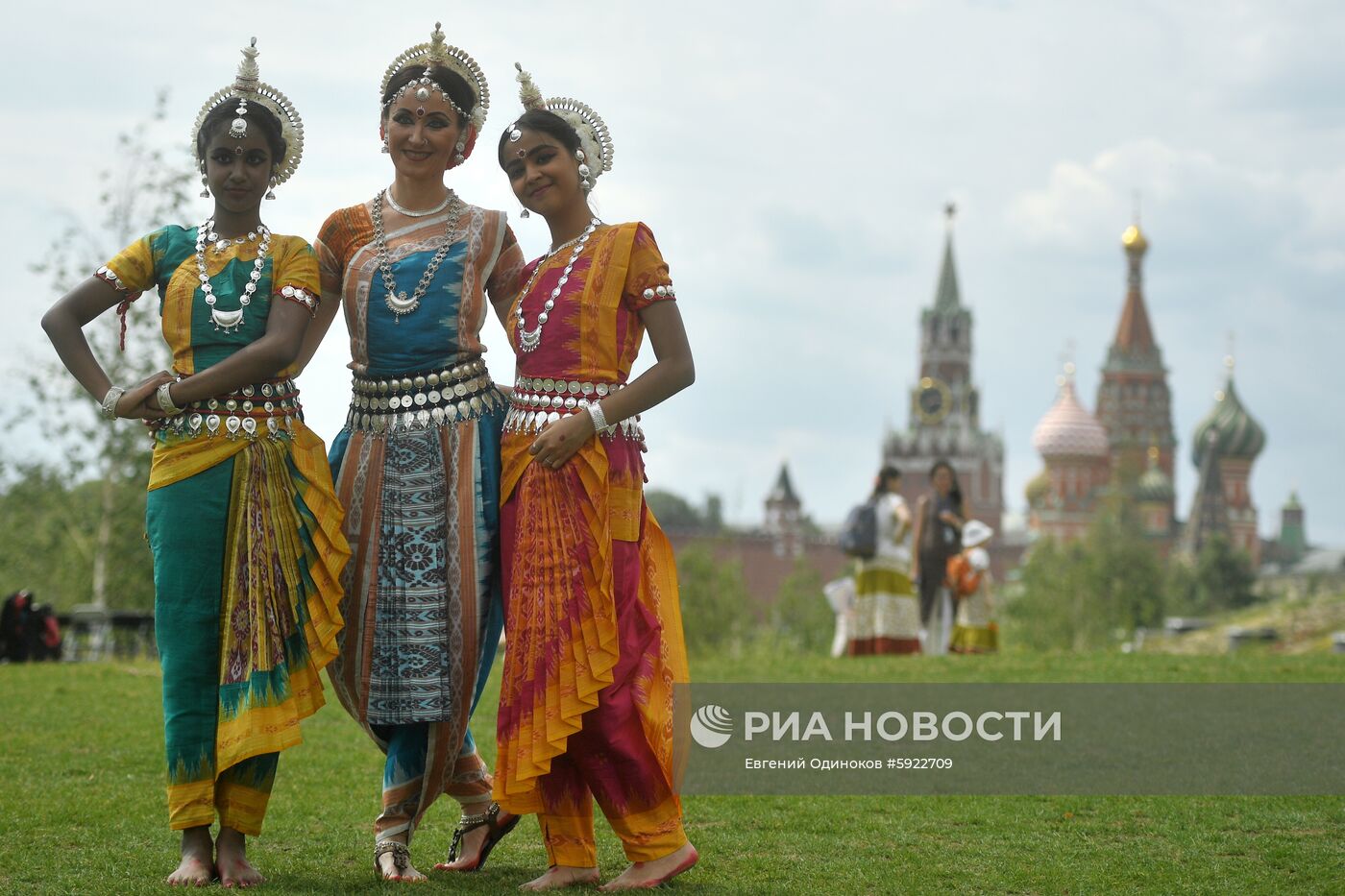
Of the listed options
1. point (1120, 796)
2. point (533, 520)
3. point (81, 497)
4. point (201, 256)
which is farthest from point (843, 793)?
point (81, 497)

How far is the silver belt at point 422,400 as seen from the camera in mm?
4961

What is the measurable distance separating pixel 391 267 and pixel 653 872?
201cm

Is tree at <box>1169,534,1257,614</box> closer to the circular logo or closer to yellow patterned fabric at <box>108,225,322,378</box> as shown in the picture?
the circular logo

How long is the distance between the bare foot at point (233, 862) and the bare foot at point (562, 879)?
79 cm

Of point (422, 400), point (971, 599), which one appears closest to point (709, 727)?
point (422, 400)

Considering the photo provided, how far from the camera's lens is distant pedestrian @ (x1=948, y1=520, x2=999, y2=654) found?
47.3 feet

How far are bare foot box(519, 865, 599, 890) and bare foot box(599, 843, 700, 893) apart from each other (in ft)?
0.23

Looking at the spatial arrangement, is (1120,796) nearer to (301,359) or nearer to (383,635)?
(383,635)

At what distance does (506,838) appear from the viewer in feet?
18.7

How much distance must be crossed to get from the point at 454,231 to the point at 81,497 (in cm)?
2203

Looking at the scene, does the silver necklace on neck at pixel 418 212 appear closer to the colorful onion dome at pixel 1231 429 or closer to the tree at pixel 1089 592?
the tree at pixel 1089 592

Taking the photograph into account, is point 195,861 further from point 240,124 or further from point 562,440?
point 240,124

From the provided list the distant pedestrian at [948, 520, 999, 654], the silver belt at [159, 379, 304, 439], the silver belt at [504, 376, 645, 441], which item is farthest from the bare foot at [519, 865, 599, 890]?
the distant pedestrian at [948, 520, 999, 654]

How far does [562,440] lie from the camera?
4684 millimetres
